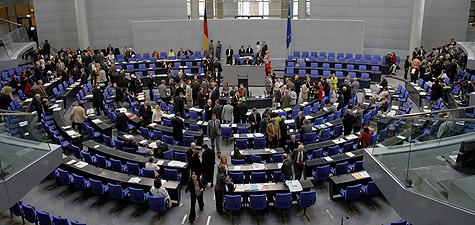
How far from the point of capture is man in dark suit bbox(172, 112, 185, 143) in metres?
14.3

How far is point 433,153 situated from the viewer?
7438 mm

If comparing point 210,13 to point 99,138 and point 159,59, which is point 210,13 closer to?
point 159,59

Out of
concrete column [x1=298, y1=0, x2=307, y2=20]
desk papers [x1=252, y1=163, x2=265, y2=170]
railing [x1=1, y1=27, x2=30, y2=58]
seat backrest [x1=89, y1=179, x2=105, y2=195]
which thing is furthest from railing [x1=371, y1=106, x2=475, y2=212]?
concrete column [x1=298, y1=0, x2=307, y2=20]

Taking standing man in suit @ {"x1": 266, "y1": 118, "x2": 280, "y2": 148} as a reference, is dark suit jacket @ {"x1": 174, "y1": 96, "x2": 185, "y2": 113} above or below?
above

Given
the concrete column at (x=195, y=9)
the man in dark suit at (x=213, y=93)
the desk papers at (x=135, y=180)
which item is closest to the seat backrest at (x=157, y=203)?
the desk papers at (x=135, y=180)

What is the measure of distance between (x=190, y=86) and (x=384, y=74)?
1303 centimetres

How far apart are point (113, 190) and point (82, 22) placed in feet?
72.8

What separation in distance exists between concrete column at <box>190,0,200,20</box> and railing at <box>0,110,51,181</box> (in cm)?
2264

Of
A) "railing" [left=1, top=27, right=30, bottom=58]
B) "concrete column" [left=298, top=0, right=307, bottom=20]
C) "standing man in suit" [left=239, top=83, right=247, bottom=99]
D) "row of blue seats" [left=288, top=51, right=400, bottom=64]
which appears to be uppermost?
"concrete column" [left=298, top=0, right=307, bottom=20]

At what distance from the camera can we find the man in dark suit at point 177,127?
14257 mm

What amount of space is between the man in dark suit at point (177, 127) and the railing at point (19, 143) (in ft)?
17.3

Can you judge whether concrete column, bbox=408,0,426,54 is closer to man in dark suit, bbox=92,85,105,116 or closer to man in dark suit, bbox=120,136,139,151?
man in dark suit, bbox=92,85,105,116

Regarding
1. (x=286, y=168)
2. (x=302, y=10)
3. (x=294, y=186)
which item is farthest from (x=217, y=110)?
(x=302, y=10)

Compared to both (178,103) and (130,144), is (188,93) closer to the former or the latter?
(178,103)
